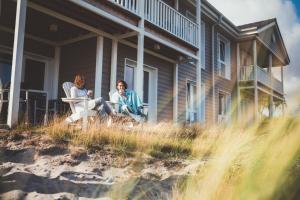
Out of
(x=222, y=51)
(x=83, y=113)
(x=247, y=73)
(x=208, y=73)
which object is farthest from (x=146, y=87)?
(x=247, y=73)

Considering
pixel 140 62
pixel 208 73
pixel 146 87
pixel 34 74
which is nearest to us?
pixel 140 62

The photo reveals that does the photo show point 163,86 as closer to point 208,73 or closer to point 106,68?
point 106,68

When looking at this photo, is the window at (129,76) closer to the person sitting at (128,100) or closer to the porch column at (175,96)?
the porch column at (175,96)

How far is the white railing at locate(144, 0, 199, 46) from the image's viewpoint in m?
→ 7.60

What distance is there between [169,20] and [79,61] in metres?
2.48

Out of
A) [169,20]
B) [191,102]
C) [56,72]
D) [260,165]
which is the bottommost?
[260,165]

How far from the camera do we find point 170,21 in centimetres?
834

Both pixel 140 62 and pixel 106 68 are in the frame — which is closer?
pixel 140 62

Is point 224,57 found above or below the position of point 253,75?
above

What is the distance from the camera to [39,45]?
7.71 meters

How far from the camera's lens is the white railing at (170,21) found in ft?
24.9

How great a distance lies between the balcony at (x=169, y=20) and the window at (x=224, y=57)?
178 inches

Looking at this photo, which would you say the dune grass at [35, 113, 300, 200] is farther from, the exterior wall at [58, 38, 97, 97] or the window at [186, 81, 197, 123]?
the window at [186, 81, 197, 123]

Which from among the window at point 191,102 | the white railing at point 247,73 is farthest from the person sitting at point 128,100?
the white railing at point 247,73
